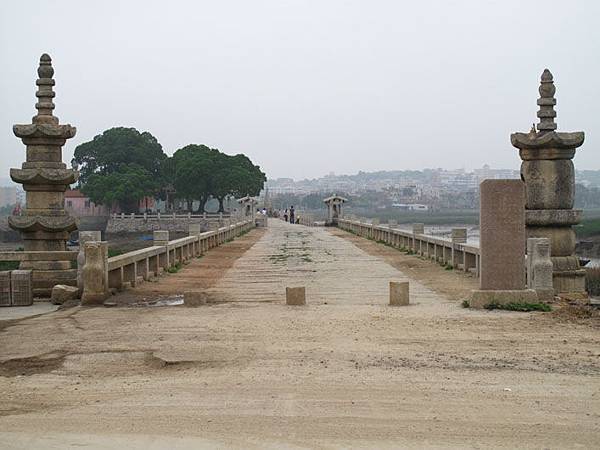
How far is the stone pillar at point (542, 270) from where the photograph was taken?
557 inches

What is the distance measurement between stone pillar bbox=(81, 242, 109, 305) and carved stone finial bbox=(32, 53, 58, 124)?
4115mm

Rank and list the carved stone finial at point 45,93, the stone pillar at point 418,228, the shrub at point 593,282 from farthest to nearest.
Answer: the stone pillar at point 418,228, the shrub at point 593,282, the carved stone finial at point 45,93

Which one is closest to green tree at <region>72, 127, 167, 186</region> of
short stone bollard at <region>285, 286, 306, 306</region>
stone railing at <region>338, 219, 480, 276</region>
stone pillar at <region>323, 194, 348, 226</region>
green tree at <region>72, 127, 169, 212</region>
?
green tree at <region>72, 127, 169, 212</region>

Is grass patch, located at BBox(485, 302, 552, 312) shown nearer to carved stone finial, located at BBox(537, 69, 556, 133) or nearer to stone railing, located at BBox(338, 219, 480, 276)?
carved stone finial, located at BBox(537, 69, 556, 133)

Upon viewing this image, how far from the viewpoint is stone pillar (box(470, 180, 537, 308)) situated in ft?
44.2

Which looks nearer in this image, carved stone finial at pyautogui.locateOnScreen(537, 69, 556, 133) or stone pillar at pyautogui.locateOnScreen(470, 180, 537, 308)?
stone pillar at pyautogui.locateOnScreen(470, 180, 537, 308)

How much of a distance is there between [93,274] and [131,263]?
3.21 metres

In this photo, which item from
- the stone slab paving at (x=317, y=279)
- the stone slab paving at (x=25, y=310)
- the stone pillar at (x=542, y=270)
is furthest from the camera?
the stone slab paving at (x=317, y=279)

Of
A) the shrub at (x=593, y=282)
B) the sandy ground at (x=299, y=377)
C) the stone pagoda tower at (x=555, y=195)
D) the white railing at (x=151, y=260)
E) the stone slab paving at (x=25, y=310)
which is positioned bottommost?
the shrub at (x=593, y=282)

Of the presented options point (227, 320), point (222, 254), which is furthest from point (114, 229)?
point (227, 320)

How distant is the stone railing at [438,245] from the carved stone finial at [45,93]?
35.4ft

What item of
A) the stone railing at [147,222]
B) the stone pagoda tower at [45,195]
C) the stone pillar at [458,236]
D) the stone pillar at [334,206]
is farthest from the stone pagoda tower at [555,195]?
the stone railing at [147,222]

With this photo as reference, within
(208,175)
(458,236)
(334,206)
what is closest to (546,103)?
(458,236)

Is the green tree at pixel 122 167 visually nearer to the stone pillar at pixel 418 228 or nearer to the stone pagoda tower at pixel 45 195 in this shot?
the stone pillar at pixel 418 228
